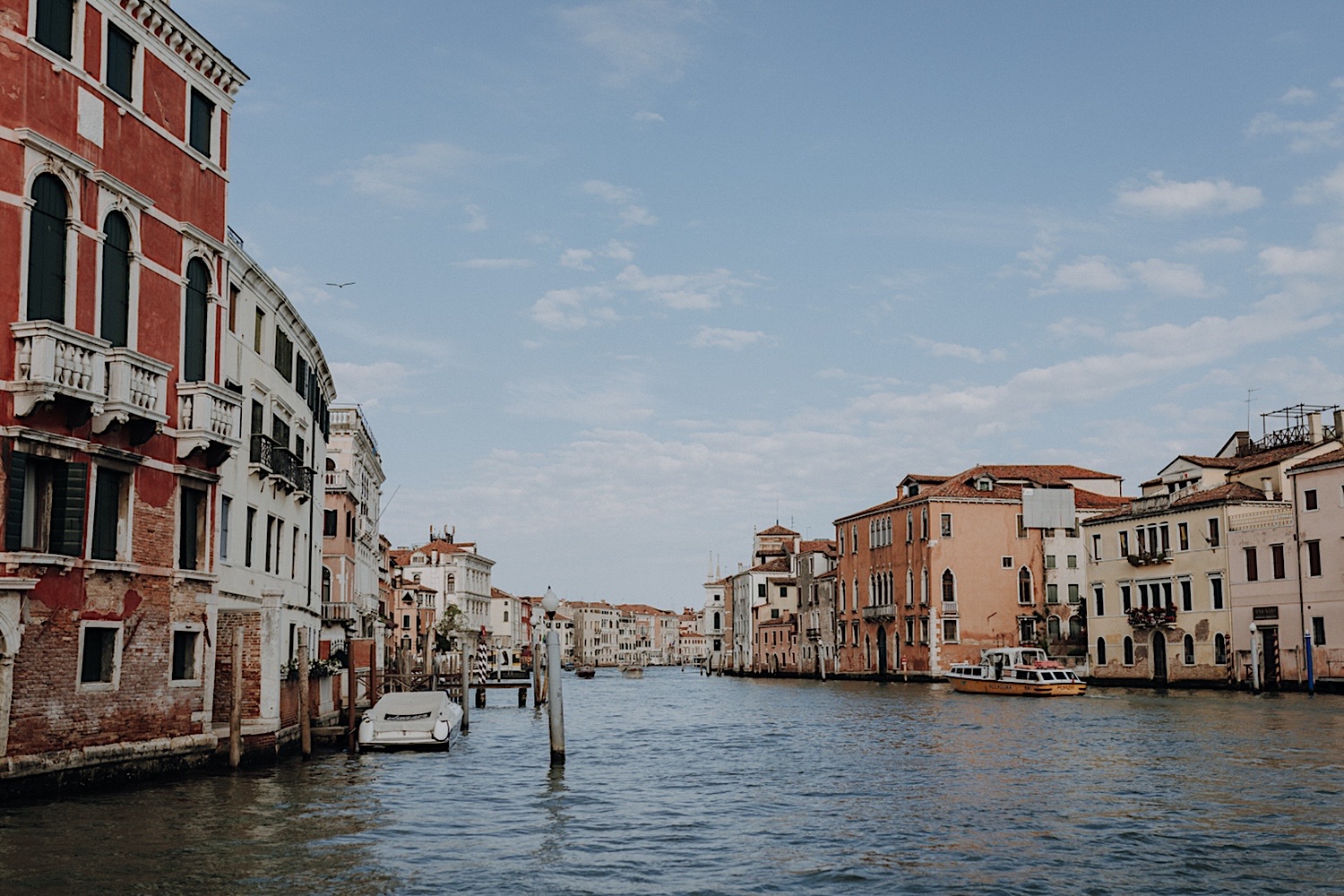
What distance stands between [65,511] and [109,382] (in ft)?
6.43

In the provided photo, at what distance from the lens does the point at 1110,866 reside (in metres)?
14.8

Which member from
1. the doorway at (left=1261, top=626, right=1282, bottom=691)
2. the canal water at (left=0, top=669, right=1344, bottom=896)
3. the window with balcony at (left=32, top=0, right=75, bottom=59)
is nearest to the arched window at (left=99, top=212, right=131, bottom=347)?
the window with balcony at (left=32, top=0, right=75, bottom=59)

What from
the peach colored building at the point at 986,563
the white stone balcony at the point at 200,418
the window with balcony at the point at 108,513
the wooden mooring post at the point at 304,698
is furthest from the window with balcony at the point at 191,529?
the peach colored building at the point at 986,563

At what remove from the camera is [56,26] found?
1822 cm

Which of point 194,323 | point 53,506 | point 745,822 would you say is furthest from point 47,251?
point 745,822

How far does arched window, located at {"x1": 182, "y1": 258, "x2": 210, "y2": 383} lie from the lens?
21562mm

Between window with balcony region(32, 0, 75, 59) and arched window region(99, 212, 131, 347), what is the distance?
7.94ft

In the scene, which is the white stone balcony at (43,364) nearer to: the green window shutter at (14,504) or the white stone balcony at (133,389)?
the green window shutter at (14,504)

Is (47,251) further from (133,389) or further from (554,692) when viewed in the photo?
(554,692)

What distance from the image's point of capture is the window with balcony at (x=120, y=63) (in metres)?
19.4

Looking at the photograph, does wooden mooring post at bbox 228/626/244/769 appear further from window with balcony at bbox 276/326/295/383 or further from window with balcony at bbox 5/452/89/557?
window with balcony at bbox 276/326/295/383

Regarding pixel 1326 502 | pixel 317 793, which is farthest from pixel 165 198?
pixel 1326 502

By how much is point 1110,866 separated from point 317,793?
1225 cm

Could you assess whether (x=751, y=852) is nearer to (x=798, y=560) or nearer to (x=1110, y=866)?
(x=1110, y=866)
